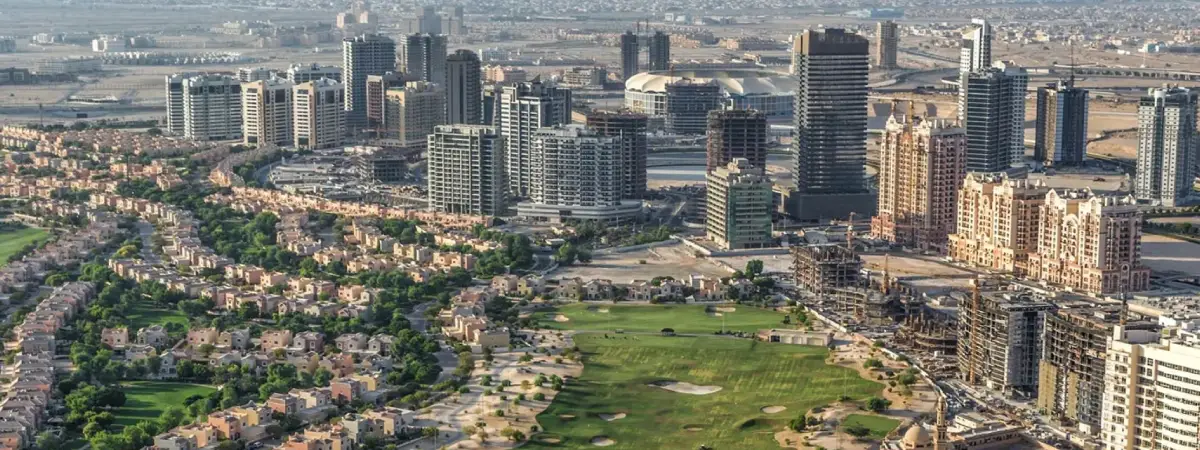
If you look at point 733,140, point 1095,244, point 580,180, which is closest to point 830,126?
point 733,140

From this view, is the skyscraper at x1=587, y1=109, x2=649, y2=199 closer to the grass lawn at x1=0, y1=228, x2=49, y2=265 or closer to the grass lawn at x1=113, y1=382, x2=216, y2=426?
the grass lawn at x1=0, y1=228, x2=49, y2=265

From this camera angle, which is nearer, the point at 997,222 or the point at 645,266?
the point at 997,222

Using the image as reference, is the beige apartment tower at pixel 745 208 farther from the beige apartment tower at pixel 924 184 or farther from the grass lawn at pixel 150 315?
the grass lawn at pixel 150 315

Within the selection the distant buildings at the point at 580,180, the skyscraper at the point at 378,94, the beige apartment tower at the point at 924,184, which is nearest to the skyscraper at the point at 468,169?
the distant buildings at the point at 580,180

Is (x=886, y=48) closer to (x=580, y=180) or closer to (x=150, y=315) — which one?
(x=580, y=180)

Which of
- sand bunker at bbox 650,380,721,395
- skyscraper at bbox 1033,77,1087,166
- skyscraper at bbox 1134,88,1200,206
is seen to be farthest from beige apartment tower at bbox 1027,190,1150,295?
skyscraper at bbox 1033,77,1087,166

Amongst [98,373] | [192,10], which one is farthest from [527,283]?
[192,10]

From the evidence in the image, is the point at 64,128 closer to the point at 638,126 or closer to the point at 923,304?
the point at 638,126
